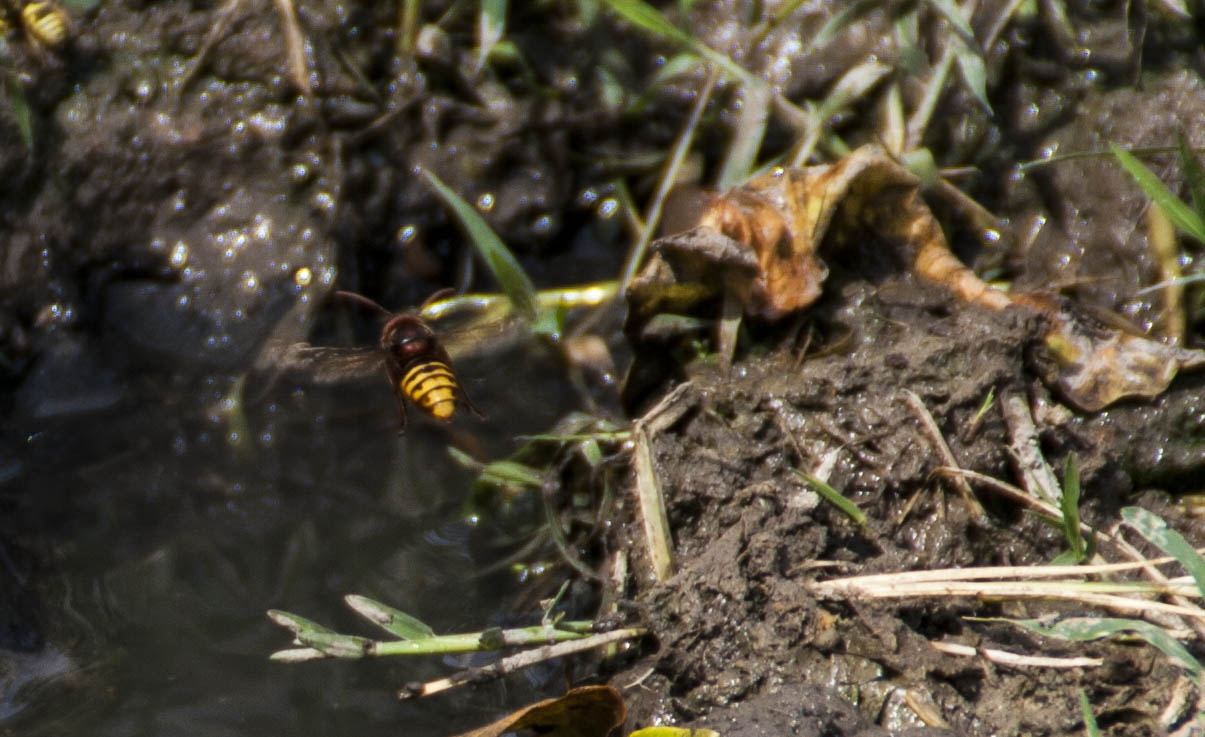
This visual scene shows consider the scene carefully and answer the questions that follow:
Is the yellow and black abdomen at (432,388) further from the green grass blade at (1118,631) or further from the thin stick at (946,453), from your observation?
the green grass blade at (1118,631)

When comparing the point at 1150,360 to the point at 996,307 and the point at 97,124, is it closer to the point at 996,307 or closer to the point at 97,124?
the point at 996,307

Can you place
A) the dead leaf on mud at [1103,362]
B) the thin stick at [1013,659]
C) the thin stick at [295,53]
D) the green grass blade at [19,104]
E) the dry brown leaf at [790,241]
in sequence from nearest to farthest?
the thin stick at [1013,659], the dead leaf on mud at [1103,362], the dry brown leaf at [790,241], the green grass blade at [19,104], the thin stick at [295,53]

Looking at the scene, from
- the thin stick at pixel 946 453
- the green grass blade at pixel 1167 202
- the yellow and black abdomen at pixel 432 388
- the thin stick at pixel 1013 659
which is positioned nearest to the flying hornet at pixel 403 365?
the yellow and black abdomen at pixel 432 388

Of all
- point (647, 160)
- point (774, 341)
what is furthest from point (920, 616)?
point (647, 160)

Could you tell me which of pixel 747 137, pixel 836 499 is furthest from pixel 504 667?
pixel 747 137

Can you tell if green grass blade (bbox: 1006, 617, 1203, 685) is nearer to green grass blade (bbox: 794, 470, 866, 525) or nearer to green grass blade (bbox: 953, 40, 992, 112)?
green grass blade (bbox: 794, 470, 866, 525)

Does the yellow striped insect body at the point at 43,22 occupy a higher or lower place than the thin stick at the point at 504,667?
higher
